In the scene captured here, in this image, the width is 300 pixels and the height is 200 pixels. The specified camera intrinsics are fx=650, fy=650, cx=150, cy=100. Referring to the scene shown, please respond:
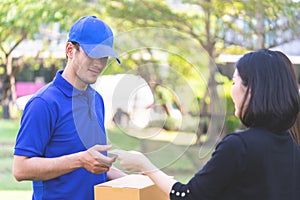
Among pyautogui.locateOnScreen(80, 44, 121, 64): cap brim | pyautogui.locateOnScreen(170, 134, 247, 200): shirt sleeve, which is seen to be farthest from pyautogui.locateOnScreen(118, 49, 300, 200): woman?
pyautogui.locateOnScreen(80, 44, 121, 64): cap brim

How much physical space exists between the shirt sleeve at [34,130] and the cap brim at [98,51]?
23cm

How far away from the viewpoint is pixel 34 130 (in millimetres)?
2098

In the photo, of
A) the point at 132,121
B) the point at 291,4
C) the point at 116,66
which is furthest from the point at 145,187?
the point at 291,4

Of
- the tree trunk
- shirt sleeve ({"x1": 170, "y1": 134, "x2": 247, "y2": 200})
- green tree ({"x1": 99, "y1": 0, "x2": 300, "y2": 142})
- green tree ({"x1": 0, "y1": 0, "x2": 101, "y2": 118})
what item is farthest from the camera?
the tree trunk

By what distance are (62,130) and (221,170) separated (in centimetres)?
62

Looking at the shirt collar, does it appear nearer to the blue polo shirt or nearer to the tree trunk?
the blue polo shirt

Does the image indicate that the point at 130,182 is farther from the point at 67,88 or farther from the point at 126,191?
the point at 67,88

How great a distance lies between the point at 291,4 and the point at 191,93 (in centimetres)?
804

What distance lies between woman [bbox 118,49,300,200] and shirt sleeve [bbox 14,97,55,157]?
337 mm

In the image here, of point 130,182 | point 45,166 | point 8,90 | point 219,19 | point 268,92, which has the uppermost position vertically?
point 268,92

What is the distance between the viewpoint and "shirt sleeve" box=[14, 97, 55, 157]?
6.89 feet

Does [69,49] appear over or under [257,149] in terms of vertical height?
over

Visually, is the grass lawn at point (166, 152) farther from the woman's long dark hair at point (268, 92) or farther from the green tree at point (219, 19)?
the green tree at point (219, 19)

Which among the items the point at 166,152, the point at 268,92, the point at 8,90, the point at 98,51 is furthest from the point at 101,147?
the point at 8,90
